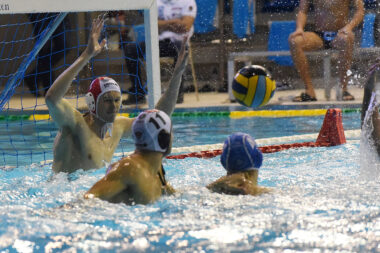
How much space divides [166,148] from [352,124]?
4981 mm

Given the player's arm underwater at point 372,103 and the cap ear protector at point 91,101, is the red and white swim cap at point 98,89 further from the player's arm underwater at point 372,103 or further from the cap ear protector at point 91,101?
the player's arm underwater at point 372,103

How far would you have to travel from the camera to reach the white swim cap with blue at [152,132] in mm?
3236

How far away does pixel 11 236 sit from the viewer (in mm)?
2984

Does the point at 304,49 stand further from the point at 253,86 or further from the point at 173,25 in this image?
the point at 253,86

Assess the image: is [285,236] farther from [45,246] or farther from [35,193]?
[35,193]

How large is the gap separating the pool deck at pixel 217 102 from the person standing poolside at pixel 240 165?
5.20m

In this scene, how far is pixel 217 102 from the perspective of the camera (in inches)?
394

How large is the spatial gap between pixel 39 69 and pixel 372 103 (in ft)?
29.3

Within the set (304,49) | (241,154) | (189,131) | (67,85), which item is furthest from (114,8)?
(304,49)

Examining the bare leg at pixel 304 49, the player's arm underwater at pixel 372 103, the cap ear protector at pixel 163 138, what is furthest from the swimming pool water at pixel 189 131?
the cap ear protector at pixel 163 138

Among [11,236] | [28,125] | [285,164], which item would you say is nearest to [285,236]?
[11,236]

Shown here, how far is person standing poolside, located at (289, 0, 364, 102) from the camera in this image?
9.58 meters

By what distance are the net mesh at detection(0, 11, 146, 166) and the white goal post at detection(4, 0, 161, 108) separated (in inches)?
9.0

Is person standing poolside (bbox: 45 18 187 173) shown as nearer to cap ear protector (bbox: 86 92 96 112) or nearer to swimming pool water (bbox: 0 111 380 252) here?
cap ear protector (bbox: 86 92 96 112)
